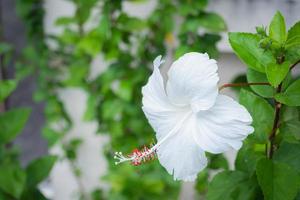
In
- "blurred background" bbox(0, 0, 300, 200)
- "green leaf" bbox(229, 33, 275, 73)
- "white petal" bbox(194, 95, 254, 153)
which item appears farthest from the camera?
"blurred background" bbox(0, 0, 300, 200)

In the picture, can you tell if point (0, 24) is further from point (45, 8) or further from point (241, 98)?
point (241, 98)

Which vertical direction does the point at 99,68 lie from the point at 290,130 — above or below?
below

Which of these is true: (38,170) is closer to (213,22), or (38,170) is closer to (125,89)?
(125,89)

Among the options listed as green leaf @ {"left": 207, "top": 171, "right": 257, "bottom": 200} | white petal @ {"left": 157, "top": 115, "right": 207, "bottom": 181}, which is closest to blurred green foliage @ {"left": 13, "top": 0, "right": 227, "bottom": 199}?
green leaf @ {"left": 207, "top": 171, "right": 257, "bottom": 200}

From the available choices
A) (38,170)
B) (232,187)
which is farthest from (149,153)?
(38,170)

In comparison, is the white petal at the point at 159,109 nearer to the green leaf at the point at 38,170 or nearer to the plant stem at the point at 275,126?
the plant stem at the point at 275,126

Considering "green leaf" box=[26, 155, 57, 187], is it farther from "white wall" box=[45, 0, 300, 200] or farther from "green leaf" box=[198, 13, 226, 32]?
"white wall" box=[45, 0, 300, 200]

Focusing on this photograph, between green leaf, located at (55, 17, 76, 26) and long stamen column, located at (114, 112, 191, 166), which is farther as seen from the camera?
green leaf, located at (55, 17, 76, 26)
